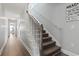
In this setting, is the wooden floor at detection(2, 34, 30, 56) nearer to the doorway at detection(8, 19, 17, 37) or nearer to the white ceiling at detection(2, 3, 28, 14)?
the doorway at detection(8, 19, 17, 37)

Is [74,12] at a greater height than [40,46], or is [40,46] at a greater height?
[74,12]

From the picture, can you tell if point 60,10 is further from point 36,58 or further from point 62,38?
point 36,58

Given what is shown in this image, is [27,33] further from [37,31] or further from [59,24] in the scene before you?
[59,24]

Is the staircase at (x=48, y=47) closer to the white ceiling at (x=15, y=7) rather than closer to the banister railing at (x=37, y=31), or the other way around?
the banister railing at (x=37, y=31)

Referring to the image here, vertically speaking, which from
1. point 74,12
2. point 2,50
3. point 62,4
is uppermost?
point 62,4

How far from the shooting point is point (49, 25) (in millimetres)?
1694

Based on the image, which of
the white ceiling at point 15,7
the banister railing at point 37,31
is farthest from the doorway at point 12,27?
the banister railing at point 37,31

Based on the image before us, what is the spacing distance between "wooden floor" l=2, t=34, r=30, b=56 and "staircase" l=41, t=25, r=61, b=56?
0.30 meters

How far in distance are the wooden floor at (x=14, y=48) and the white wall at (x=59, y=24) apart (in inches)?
20.5

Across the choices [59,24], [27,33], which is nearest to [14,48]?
[27,33]

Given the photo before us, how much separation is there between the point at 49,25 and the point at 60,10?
307mm

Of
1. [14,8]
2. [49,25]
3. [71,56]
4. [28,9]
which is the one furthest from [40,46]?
[14,8]

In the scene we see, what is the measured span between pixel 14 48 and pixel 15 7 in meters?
0.67

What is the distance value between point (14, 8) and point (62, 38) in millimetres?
928
